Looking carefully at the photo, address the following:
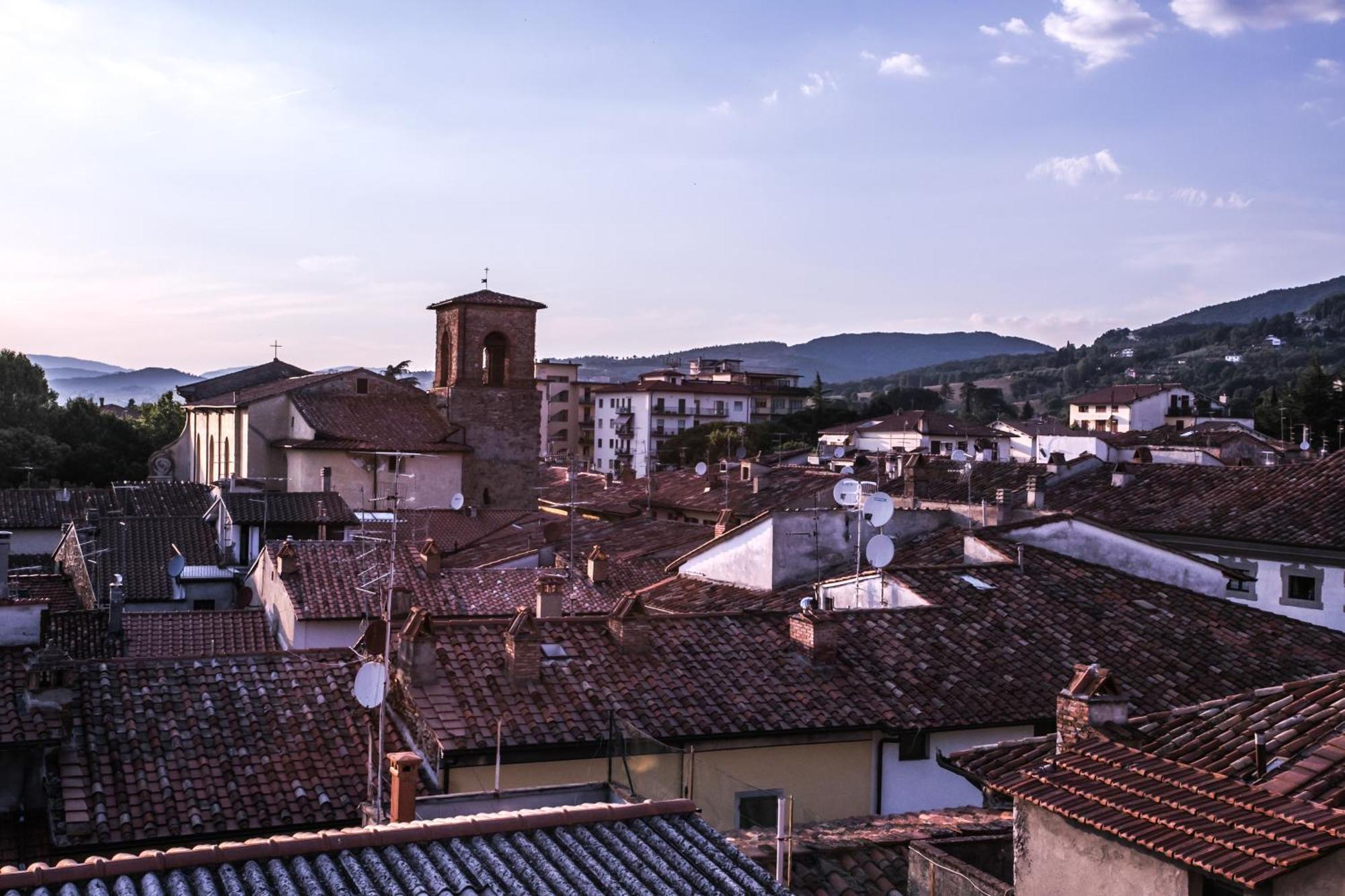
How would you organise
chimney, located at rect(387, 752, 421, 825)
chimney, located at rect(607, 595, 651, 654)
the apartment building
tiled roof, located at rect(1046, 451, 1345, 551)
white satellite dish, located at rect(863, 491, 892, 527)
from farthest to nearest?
the apartment building → tiled roof, located at rect(1046, 451, 1345, 551) → white satellite dish, located at rect(863, 491, 892, 527) → chimney, located at rect(607, 595, 651, 654) → chimney, located at rect(387, 752, 421, 825)

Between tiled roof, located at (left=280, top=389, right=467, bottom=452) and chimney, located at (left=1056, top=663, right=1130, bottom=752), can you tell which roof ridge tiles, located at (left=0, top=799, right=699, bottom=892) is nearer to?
chimney, located at (left=1056, top=663, right=1130, bottom=752)

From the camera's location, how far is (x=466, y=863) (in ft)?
19.6

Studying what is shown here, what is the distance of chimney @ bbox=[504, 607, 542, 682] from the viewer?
1306cm

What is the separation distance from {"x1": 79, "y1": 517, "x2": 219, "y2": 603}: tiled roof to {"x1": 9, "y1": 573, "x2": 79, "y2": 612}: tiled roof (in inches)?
29.3

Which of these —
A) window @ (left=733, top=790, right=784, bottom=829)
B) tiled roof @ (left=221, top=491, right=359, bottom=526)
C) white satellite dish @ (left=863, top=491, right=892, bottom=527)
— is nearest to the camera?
window @ (left=733, top=790, right=784, bottom=829)

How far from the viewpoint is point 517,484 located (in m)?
49.9

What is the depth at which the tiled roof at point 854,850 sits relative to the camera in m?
8.97

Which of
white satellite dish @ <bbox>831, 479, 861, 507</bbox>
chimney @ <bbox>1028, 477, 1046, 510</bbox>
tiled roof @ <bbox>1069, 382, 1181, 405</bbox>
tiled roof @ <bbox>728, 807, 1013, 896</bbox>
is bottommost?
tiled roof @ <bbox>728, 807, 1013, 896</bbox>

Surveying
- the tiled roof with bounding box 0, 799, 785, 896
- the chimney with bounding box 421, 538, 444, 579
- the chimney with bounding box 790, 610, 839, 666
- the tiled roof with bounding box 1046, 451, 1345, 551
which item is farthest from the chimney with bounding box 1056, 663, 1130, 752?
the tiled roof with bounding box 1046, 451, 1345, 551

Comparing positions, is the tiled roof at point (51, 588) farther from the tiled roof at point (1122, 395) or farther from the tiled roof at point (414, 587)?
the tiled roof at point (1122, 395)

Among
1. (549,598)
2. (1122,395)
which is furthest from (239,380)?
(1122,395)

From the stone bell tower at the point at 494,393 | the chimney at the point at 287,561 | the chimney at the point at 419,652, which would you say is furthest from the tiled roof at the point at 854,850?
the stone bell tower at the point at 494,393

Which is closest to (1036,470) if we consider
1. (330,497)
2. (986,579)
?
(986,579)

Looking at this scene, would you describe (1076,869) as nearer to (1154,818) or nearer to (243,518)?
(1154,818)
